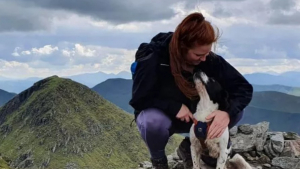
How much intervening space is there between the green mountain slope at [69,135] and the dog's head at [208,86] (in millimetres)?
139010

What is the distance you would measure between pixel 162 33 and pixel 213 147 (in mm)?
1762

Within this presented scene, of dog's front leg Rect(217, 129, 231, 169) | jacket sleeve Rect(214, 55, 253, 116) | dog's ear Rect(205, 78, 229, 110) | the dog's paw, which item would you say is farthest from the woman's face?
the dog's paw

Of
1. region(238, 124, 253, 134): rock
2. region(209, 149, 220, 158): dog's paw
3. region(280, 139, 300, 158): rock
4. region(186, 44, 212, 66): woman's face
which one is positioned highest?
region(186, 44, 212, 66): woman's face

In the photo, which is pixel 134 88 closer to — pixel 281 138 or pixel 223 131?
pixel 223 131

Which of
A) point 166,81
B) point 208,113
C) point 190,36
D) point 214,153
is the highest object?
point 190,36

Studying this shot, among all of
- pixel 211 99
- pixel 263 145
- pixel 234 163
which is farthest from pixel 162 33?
pixel 263 145

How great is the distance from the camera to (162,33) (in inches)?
235

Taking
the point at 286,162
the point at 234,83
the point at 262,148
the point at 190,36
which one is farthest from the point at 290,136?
the point at 190,36

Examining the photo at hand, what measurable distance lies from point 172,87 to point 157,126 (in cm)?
58

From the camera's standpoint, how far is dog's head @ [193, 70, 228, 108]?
523 centimetres

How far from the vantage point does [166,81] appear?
5.79 meters

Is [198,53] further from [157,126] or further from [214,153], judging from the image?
[214,153]

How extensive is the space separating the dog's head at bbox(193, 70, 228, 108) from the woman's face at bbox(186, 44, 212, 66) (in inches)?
7.5

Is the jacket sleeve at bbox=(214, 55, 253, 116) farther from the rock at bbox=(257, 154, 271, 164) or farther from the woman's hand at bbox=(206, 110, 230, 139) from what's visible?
the rock at bbox=(257, 154, 271, 164)
